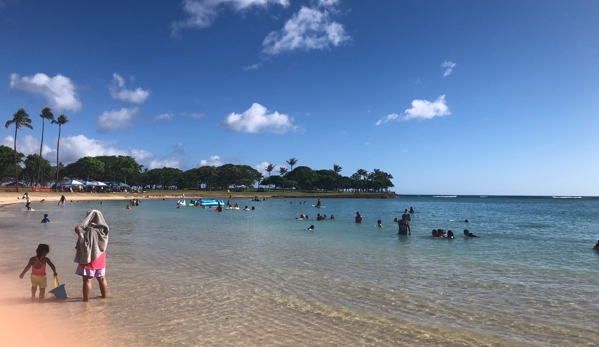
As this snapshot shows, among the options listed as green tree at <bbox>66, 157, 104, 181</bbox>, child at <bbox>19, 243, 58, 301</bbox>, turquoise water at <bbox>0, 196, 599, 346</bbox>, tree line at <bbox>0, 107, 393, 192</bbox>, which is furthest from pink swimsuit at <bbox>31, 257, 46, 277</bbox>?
green tree at <bbox>66, 157, 104, 181</bbox>

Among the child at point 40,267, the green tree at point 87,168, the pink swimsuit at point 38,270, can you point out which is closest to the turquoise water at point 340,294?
the child at point 40,267

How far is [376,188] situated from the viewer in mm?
198000

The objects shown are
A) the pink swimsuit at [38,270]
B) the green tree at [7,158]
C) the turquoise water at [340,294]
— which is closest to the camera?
the turquoise water at [340,294]

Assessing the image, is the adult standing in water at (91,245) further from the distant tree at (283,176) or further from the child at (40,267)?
the distant tree at (283,176)

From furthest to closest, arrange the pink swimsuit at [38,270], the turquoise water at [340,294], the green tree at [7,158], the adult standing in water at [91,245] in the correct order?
the green tree at [7,158], the pink swimsuit at [38,270], the adult standing in water at [91,245], the turquoise water at [340,294]

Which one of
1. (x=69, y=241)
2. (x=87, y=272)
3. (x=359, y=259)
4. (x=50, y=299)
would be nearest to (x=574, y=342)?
(x=359, y=259)

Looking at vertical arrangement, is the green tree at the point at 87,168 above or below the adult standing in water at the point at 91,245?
above

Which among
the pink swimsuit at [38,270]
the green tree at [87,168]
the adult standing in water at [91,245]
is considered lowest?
the pink swimsuit at [38,270]

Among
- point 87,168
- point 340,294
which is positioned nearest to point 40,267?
point 340,294

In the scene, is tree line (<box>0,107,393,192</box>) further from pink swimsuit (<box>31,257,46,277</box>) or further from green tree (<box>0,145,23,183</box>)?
pink swimsuit (<box>31,257,46,277</box>)

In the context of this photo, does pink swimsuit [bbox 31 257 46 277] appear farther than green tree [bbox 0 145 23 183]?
No

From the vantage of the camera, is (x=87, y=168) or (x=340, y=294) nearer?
(x=340, y=294)

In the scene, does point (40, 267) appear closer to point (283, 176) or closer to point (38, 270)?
point (38, 270)

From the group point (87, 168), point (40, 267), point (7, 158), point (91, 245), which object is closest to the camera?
point (91, 245)
